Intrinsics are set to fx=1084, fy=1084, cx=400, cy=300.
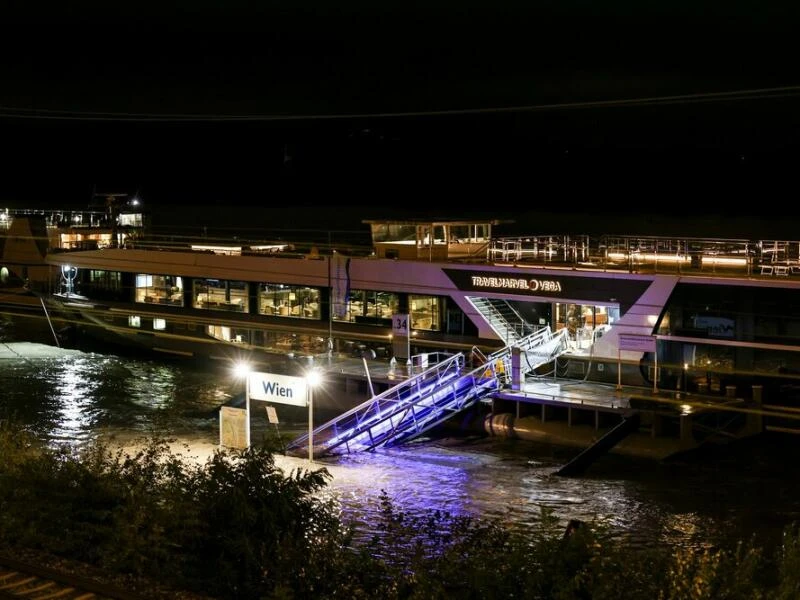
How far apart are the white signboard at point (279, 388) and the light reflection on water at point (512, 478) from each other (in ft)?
4.99

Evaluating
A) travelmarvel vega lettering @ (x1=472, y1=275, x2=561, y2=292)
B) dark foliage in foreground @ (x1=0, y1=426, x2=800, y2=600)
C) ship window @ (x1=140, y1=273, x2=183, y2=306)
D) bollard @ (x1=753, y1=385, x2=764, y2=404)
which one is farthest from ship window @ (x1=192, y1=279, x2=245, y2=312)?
dark foliage in foreground @ (x1=0, y1=426, x2=800, y2=600)

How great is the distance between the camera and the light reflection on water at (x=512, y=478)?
70.0ft

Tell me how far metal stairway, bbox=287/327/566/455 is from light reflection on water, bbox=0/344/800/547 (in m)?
0.53

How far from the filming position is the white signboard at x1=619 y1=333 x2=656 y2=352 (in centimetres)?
2845

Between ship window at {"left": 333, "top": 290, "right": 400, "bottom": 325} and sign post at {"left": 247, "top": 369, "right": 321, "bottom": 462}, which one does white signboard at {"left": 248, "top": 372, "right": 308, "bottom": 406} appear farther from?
ship window at {"left": 333, "top": 290, "right": 400, "bottom": 325}

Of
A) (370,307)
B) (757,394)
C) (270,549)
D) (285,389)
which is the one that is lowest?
(270,549)

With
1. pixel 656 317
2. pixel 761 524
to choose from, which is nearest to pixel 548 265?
pixel 656 317

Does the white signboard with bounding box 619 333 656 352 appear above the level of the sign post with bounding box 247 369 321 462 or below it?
above

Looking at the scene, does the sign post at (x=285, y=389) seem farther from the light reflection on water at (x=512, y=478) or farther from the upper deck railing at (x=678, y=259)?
the upper deck railing at (x=678, y=259)

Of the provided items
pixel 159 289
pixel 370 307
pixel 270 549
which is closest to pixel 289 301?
pixel 370 307

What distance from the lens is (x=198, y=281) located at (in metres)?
40.0

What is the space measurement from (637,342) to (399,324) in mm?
7363

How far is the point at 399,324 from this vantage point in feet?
106

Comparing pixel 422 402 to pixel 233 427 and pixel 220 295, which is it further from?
pixel 220 295
